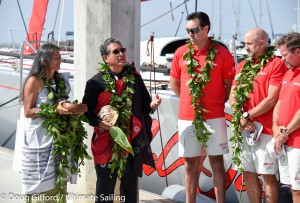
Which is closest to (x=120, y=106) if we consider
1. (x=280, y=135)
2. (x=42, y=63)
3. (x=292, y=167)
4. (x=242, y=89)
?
(x=42, y=63)

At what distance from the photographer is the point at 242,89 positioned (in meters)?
4.82

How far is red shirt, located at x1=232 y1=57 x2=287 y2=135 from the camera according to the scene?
185 inches

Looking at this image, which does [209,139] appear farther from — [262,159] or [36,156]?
[36,156]

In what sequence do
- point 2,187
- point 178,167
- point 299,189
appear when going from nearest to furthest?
point 299,189, point 2,187, point 178,167

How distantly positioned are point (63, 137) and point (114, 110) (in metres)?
0.46

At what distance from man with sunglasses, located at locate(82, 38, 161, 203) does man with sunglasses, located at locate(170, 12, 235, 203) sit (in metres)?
0.44

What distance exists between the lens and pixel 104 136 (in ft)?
15.8

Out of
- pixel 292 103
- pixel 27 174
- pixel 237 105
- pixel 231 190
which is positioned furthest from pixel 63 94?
pixel 231 190

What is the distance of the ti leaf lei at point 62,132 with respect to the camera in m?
4.50

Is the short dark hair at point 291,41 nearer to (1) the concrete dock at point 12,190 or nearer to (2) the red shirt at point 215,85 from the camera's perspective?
(2) the red shirt at point 215,85

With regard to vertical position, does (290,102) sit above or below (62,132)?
above

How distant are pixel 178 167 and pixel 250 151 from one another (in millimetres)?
2474

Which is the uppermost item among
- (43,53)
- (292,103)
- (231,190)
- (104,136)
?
(43,53)

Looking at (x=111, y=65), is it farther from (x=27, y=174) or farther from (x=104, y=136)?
(x=27, y=174)
